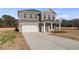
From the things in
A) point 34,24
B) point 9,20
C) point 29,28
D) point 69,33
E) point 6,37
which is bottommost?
point 69,33

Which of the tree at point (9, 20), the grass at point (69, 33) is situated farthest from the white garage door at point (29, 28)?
the tree at point (9, 20)

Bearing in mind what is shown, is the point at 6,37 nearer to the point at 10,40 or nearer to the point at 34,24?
the point at 10,40

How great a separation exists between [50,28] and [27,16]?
4801 mm

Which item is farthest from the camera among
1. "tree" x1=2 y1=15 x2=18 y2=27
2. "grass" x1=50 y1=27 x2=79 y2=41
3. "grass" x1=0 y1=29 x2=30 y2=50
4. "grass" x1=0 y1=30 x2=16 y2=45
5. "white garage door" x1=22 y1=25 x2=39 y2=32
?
"white garage door" x1=22 y1=25 x2=39 y2=32

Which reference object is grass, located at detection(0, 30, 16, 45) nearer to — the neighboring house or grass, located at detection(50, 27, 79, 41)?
the neighboring house

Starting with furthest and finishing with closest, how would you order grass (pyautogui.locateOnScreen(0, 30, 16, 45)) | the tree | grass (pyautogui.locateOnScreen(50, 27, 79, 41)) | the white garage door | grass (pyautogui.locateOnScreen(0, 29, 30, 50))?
the white garage door, grass (pyautogui.locateOnScreen(50, 27, 79, 41)), the tree, grass (pyautogui.locateOnScreen(0, 30, 16, 45)), grass (pyautogui.locateOnScreen(0, 29, 30, 50))

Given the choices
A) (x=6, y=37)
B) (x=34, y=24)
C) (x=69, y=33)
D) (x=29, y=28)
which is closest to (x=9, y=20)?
(x=6, y=37)

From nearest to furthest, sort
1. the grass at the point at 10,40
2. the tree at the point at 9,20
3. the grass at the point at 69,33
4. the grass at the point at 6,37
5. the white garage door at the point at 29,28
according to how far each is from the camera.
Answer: the grass at the point at 10,40
the grass at the point at 6,37
the tree at the point at 9,20
the grass at the point at 69,33
the white garage door at the point at 29,28

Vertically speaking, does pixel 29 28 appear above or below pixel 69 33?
above

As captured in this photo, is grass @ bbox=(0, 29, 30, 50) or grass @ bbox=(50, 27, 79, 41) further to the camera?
grass @ bbox=(50, 27, 79, 41)

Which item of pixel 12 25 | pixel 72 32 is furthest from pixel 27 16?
Answer: pixel 12 25

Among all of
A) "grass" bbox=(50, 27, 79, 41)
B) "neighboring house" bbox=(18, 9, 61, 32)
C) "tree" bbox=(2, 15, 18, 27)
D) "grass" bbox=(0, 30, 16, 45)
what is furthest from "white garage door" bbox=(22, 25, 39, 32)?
"grass" bbox=(0, 30, 16, 45)

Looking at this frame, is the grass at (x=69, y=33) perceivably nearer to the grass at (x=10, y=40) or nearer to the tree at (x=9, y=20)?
the grass at (x=10, y=40)
